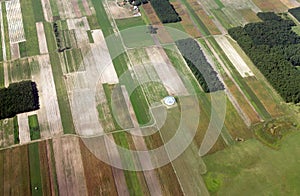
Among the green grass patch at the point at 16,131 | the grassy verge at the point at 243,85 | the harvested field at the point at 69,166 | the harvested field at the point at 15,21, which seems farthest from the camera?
the harvested field at the point at 15,21

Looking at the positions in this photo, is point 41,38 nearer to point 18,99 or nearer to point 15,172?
point 18,99

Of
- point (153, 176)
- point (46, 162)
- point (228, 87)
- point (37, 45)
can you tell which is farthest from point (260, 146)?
point (37, 45)

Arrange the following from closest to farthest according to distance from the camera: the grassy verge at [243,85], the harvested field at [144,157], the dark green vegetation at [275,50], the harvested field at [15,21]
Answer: the harvested field at [144,157]
the grassy verge at [243,85]
the dark green vegetation at [275,50]
the harvested field at [15,21]

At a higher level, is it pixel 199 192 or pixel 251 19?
pixel 251 19

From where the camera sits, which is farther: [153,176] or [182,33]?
[182,33]

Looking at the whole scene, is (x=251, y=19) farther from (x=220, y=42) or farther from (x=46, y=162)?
(x=46, y=162)

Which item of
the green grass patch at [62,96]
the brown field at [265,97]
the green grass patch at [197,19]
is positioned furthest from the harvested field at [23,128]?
the green grass patch at [197,19]

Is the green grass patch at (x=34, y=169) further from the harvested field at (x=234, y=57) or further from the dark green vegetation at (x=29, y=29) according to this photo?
the harvested field at (x=234, y=57)
